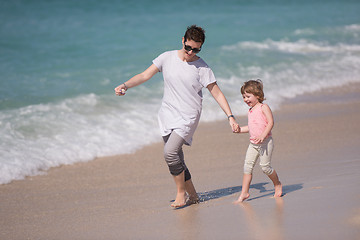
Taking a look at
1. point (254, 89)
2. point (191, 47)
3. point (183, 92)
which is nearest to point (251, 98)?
point (254, 89)

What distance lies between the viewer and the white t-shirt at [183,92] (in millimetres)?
4566

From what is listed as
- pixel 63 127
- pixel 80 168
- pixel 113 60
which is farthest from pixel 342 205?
pixel 113 60

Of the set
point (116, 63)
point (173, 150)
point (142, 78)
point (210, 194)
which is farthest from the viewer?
point (116, 63)

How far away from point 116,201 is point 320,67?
33.4ft

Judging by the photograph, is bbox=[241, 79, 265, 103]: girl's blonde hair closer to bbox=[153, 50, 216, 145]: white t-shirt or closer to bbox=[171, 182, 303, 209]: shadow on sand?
bbox=[153, 50, 216, 145]: white t-shirt

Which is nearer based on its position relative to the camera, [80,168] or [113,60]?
[80,168]

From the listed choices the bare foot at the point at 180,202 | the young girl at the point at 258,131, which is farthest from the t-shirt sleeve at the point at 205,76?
the bare foot at the point at 180,202

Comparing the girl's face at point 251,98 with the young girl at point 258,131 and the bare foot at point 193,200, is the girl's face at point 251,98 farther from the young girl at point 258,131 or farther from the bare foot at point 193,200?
the bare foot at point 193,200

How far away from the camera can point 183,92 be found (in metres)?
4.59

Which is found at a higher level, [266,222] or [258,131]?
[258,131]

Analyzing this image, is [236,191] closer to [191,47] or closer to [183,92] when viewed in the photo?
[183,92]

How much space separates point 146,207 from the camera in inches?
191

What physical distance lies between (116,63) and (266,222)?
1243 centimetres

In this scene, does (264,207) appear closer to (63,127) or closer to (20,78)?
(63,127)
